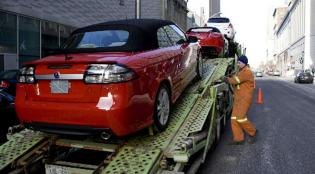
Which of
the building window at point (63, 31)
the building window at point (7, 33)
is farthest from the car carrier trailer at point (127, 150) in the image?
the building window at point (63, 31)

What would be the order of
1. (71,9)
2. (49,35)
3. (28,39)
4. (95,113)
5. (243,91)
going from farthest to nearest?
(71,9) < (49,35) < (28,39) < (243,91) < (95,113)

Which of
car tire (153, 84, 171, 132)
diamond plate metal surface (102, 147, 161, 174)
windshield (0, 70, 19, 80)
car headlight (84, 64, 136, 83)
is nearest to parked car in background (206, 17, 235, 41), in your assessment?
windshield (0, 70, 19, 80)

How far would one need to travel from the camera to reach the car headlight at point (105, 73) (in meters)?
4.36

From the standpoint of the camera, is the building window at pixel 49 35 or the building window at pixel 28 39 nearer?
the building window at pixel 28 39

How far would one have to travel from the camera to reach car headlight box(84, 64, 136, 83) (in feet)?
14.3

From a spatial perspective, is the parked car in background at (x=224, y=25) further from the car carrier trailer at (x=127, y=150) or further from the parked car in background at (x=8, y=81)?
the car carrier trailer at (x=127, y=150)

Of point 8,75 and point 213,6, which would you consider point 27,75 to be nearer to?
point 8,75

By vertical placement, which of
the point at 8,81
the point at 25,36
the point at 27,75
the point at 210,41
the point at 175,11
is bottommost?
the point at 8,81

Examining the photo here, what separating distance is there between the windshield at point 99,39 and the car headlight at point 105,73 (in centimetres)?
79

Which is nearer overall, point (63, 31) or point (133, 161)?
point (133, 161)

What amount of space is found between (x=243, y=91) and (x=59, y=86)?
3753 mm

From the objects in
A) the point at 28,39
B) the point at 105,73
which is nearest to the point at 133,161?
the point at 105,73

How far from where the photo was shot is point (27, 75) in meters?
4.83

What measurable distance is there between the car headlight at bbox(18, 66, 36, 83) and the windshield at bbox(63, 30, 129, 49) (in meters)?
0.81
